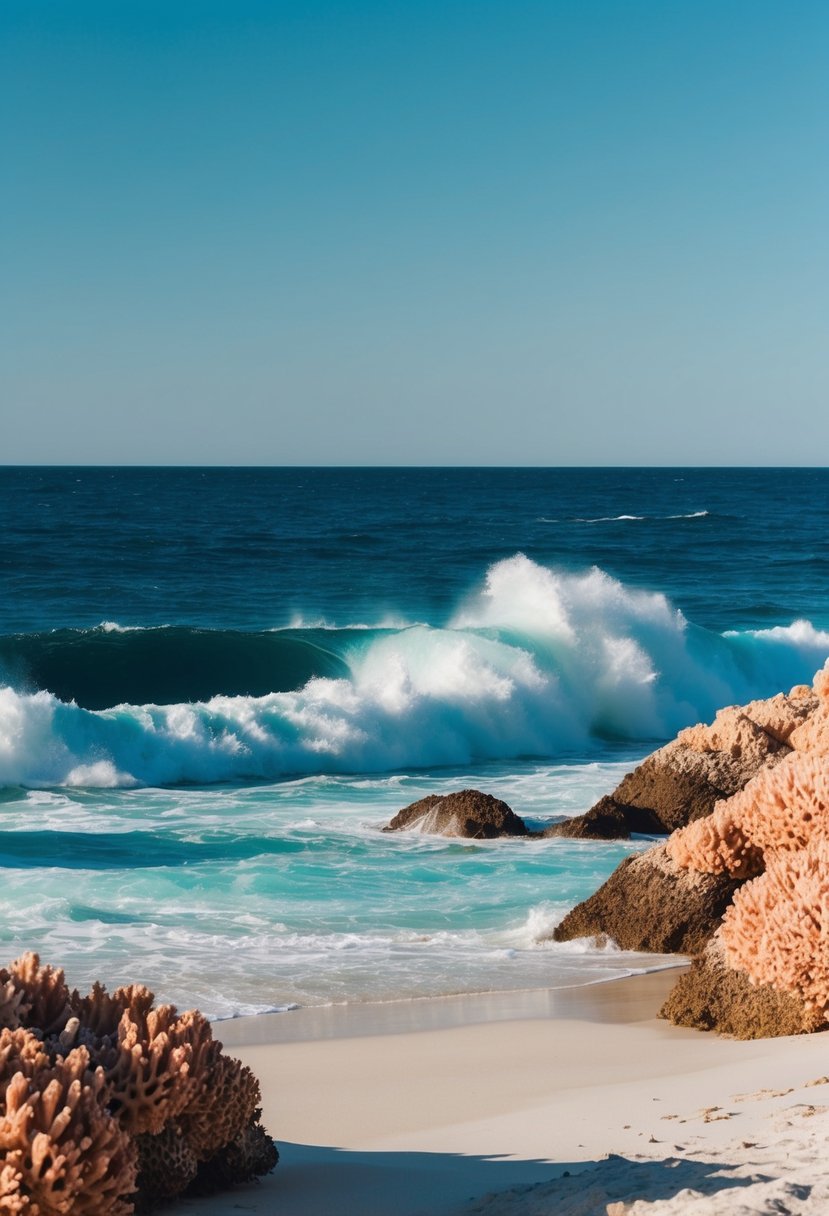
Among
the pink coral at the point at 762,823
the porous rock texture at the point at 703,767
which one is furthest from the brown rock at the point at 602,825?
the pink coral at the point at 762,823

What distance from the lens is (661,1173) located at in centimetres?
419

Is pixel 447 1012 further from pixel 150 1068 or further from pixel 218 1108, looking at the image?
pixel 150 1068

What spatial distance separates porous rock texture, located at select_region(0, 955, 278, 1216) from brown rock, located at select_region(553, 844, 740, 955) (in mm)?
5348

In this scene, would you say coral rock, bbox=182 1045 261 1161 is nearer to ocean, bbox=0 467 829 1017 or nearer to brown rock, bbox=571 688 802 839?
ocean, bbox=0 467 829 1017

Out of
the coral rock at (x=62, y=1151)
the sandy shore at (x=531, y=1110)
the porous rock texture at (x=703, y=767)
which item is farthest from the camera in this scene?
the porous rock texture at (x=703, y=767)

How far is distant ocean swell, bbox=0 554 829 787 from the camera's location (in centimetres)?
2091

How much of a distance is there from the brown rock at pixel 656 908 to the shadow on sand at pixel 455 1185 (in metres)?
4.82

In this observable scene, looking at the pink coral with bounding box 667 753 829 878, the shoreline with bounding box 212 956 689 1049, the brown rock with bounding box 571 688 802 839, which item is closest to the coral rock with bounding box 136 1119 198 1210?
the shoreline with bounding box 212 956 689 1049

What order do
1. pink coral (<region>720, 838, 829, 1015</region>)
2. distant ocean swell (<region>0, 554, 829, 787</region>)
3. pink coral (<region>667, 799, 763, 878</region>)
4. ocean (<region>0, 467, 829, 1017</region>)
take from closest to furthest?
pink coral (<region>720, 838, 829, 1015</region>) → pink coral (<region>667, 799, 763, 878</region>) → ocean (<region>0, 467, 829, 1017</region>) → distant ocean swell (<region>0, 554, 829, 787</region>)

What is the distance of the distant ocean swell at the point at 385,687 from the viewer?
2091 centimetres

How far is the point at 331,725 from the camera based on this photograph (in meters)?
22.3

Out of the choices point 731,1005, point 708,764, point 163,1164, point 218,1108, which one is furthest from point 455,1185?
point 708,764

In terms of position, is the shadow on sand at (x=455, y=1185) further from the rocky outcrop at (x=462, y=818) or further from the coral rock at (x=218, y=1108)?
the rocky outcrop at (x=462, y=818)

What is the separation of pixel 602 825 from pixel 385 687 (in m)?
11.2
